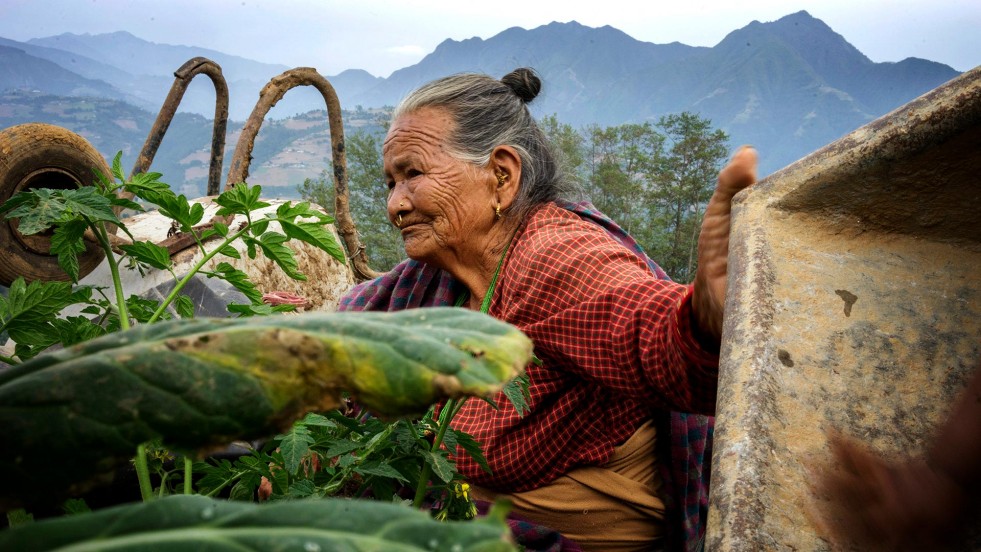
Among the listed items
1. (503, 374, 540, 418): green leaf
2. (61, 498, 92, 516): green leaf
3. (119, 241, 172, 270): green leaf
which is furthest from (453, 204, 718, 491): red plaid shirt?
(61, 498, 92, 516): green leaf

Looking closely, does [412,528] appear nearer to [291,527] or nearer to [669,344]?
[291,527]

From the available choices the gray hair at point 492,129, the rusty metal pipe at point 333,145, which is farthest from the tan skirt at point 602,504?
the rusty metal pipe at point 333,145

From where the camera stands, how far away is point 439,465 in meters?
1.12

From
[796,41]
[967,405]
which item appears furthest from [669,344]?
[796,41]

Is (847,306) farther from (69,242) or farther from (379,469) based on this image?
(69,242)

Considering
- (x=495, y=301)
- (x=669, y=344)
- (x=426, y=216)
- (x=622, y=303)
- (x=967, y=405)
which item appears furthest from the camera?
(x=426, y=216)

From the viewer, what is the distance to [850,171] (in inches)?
48.8

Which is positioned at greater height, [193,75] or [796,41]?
[796,41]

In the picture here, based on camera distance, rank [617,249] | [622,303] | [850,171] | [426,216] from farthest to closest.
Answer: [426,216], [617,249], [622,303], [850,171]

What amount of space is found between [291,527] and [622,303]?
1.49 meters

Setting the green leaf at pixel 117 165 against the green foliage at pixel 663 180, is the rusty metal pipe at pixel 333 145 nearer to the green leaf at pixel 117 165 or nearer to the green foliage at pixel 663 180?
the green leaf at pixel 117 165

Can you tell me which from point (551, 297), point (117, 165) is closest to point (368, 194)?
point (551, 297)

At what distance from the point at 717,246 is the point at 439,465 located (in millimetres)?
779

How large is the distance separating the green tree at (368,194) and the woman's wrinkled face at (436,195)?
14.6 metres
